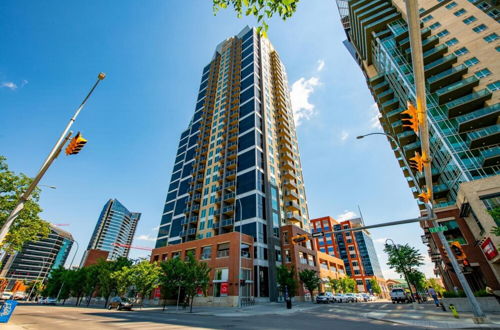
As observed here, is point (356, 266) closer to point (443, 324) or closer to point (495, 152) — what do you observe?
point (495, 152)

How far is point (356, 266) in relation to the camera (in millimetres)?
90500

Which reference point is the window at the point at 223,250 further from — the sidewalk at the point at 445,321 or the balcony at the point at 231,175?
the sidewalk at the point at 445,321

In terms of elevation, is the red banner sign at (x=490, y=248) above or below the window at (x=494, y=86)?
below

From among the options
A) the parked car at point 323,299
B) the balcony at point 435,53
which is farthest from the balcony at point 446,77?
the parked car at point 323,299

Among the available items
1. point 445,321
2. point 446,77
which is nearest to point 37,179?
point 445,321

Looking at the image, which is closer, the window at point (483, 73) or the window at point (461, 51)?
the window at point (483, 73)

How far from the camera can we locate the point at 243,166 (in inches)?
1955

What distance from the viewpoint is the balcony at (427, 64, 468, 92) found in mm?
34031

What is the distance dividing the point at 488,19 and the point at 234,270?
5903 cm

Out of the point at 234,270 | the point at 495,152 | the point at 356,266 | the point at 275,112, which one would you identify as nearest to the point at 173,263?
the point at 234,270

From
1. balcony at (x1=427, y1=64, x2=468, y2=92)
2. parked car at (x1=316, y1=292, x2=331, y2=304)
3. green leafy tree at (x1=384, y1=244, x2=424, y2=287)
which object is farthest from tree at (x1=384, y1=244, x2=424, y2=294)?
balcony at (x1=427, y1=64, x2=468, y2=92)

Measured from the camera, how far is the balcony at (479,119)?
2877cm

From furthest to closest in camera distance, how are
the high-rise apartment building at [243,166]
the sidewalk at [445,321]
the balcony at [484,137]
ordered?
the high-rise apartment building at [243,166] < the balcony at [484,137] < the sidewalk at [445,321]

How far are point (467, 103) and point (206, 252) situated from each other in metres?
47.0
